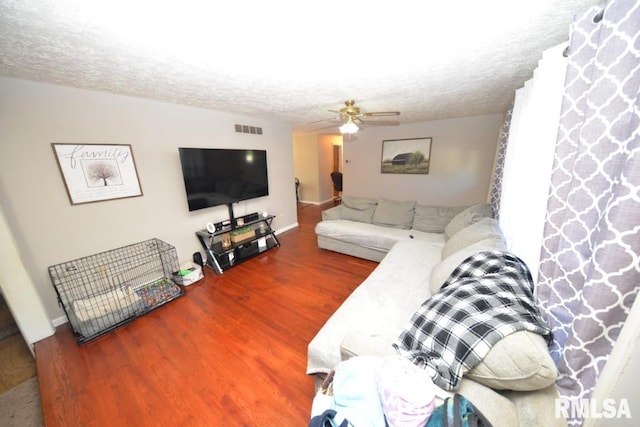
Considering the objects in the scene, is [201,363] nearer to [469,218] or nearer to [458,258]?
[458,258]

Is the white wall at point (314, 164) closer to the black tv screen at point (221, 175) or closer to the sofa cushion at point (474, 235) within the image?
the black tv screen at point (221, 175)

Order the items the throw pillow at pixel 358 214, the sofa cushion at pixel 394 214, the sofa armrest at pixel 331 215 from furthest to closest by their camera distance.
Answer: the sofa armrest at pixel 331 215 < the throw pillow at pixel 358 214 < the sofa cushion at pixel 394 214

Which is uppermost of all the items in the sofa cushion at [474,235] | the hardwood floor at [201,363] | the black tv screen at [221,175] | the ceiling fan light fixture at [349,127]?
the ceiling fan light fixture at [349,127]

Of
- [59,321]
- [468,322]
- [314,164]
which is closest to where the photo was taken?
[468,322]

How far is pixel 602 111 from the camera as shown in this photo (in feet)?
2.32

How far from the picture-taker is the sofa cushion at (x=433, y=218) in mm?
2938

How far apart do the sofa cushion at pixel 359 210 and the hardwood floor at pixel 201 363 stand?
4.07 feet

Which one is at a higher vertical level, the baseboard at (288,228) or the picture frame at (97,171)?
the picture frame at (97,171)

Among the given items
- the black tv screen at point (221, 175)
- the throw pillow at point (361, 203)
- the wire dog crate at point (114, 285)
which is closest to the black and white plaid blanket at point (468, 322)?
the throw pillow at point (361, 203)

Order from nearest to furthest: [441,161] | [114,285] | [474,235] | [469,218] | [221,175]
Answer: [474,235]
[114,285]
[469,218]
[221,175]
[441,161]

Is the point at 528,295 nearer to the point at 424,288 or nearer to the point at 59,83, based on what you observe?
the point at 424,288

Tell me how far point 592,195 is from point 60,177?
139 inches

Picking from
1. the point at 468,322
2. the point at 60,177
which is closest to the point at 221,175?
the point at 60,177

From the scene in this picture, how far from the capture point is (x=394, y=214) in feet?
10.6
